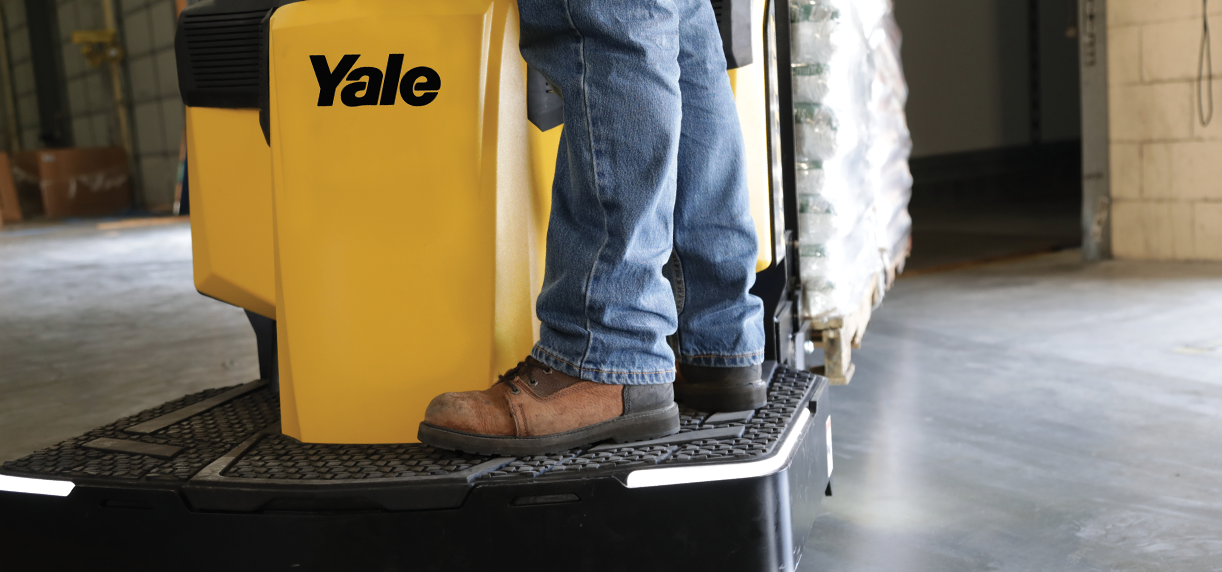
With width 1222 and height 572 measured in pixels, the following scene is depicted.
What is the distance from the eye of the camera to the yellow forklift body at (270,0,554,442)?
1.35m

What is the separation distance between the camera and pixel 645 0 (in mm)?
1199

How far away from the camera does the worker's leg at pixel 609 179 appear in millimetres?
1205

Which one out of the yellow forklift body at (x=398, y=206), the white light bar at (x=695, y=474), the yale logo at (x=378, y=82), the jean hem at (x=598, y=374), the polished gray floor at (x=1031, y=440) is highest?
the yale logo at (x=378, y=82)

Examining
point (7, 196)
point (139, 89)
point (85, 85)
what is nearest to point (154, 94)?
point (139, 89)

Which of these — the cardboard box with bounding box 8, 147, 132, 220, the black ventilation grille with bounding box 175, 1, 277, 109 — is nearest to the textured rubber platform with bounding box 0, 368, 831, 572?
the black ventilation grille with bounding box 175, 1, 277, 109

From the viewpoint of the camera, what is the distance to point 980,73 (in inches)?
362

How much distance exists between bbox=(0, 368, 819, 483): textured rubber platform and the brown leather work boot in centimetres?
2

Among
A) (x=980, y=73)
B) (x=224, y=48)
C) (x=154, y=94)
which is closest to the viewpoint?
(x=224, y=48)

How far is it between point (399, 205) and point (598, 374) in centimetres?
36

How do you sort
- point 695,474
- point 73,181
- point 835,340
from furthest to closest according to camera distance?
point 73,181, point 835,340, point 695,474

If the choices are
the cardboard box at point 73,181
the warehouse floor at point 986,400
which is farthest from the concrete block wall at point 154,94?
the warehouse floor at point 986,400

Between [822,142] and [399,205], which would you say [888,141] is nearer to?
[822,142]

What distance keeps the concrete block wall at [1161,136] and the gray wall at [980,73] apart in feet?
12.3

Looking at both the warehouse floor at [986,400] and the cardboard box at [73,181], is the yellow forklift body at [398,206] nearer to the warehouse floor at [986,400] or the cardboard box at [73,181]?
the warehouse floor at [986,400]
